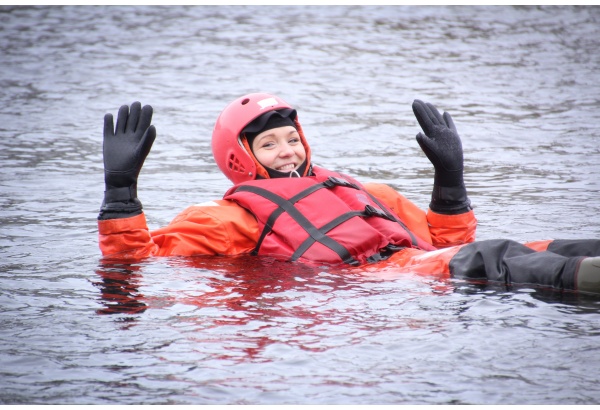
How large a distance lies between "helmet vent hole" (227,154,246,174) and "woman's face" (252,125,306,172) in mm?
124

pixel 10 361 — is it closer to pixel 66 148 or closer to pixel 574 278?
pixel 574 278

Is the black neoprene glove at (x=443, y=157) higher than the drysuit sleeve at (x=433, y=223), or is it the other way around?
the black neoprene glove at (x=443, y=157)

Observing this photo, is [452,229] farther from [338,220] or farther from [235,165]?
[235,165]

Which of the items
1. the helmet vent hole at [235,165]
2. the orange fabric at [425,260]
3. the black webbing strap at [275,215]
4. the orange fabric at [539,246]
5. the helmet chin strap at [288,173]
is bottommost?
the orange fabric at [425,260]

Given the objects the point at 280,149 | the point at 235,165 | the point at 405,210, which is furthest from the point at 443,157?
the point at 235,165

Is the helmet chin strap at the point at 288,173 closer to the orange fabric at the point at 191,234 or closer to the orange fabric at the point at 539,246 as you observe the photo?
the orange fabric at the point at 191,234

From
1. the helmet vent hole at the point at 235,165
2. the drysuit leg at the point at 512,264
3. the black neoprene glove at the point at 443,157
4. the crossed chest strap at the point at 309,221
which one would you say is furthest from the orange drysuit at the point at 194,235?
the black neoprene glove at the point at 443,157

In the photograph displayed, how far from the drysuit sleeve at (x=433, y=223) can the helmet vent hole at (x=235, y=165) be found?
2.94ft

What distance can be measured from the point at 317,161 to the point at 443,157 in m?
3.69

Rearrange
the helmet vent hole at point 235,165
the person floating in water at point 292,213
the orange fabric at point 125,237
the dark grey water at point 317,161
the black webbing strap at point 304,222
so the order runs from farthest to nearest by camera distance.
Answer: the helmet vent hole at point 235,165 < the orange fabric at point 125,237 < the black webbing strap at point 304,222 < the person floating in water at point 292,213 < the dark grey water at point 317,161

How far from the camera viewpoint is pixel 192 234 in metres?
6.05

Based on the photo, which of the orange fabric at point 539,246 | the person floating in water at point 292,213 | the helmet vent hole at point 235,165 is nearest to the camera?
the orange fabric at point 539,246

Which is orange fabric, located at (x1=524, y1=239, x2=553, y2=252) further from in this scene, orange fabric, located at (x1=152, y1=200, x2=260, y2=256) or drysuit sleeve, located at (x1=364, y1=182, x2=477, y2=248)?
orange fabric, located at (x1=152, y1=200, x2=260, y2=256)

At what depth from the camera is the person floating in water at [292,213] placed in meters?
5.62
